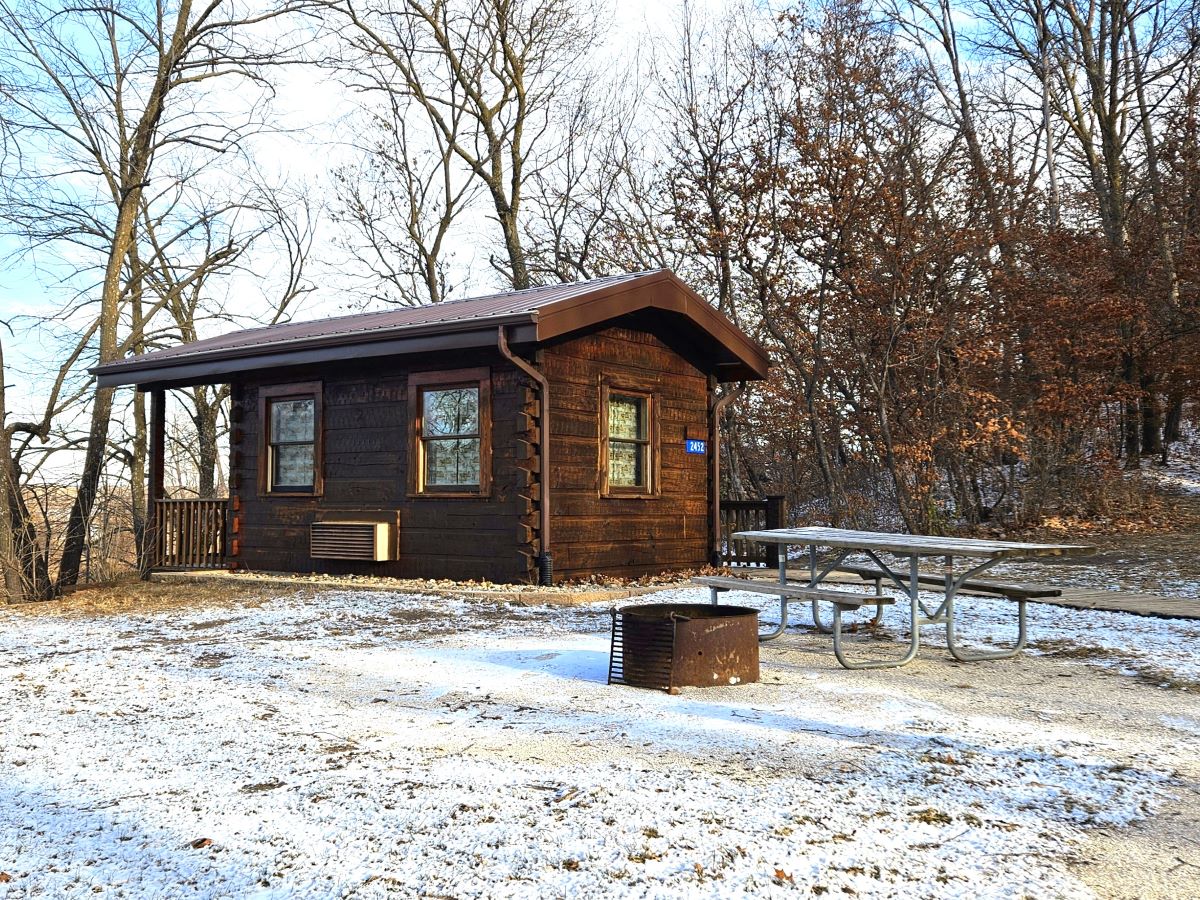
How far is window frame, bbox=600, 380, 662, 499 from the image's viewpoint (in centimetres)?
1161

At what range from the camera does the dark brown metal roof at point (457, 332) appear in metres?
10.4

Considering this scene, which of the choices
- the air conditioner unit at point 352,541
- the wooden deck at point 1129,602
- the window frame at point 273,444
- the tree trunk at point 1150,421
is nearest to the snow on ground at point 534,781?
the wooden deck at point 1129,602

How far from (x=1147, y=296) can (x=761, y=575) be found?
494 inches

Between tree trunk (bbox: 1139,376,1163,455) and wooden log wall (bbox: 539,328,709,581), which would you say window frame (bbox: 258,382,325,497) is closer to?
wooden log wall (bbox: 539,328,709,581)

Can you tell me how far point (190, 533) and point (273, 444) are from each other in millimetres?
2012

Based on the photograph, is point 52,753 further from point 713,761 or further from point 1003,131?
point 1003,131

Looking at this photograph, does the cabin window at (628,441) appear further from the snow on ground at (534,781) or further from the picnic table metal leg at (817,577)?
the snow on ground at (534,781)

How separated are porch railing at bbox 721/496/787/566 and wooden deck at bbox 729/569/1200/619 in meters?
4.04

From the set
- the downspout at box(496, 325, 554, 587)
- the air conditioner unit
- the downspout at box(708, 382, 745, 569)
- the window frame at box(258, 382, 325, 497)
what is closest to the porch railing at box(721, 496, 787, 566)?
the downspout at box(708, 382, 745, 569)

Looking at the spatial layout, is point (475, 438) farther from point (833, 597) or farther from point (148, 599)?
point (833, 597)

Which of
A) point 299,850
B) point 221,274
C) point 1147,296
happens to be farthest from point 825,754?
point 221,274

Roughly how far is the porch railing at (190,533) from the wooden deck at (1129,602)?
32.0ft

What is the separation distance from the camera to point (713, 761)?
13.9 feet

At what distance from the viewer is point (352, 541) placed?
463 inches
